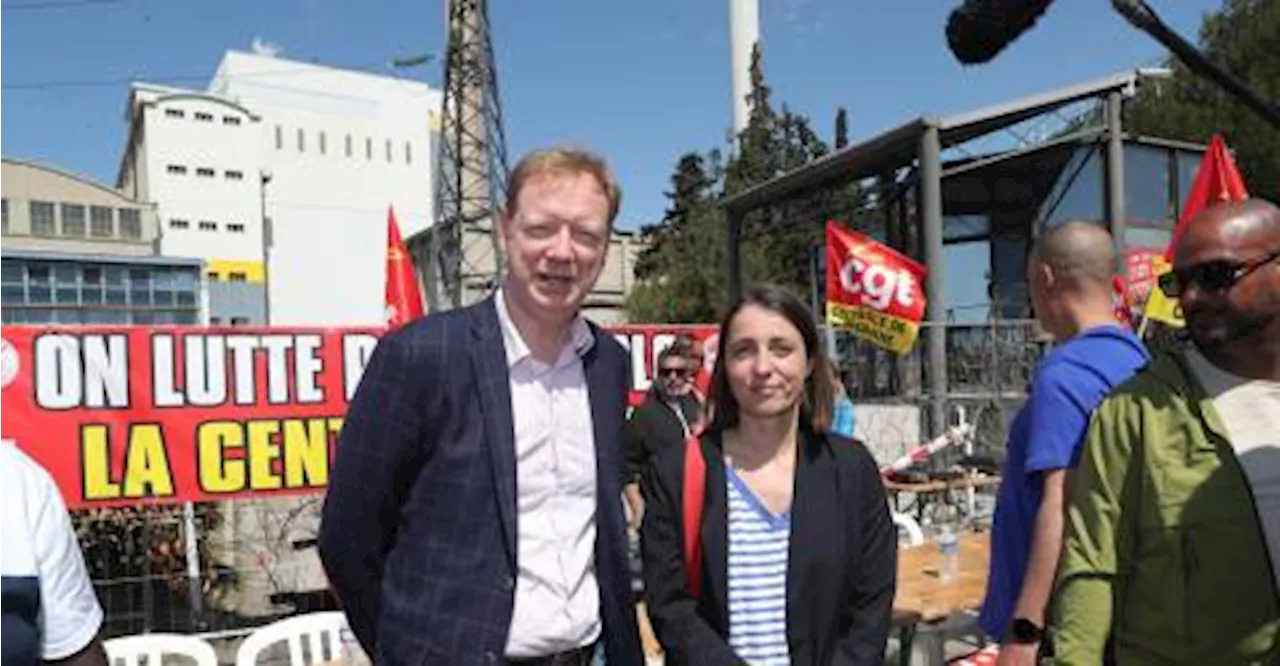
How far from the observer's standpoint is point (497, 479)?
1.95 meters

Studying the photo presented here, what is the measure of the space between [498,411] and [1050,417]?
132 cm

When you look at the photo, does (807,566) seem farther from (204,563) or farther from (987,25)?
(204,563)

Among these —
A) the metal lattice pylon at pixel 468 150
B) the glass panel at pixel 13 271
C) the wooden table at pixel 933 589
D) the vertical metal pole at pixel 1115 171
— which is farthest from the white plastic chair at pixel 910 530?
the metal lattice pylon at pixel 468 150

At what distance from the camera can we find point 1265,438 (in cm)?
180

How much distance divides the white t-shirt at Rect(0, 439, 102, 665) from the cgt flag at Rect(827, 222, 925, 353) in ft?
26.7

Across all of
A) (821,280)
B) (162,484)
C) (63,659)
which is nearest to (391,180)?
(821,280)

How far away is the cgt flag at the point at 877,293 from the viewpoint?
948cm

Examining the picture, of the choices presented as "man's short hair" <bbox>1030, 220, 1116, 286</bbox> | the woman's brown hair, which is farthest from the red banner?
"man's short hair" <bbox>1030, 220, 1116, 286</bbox>

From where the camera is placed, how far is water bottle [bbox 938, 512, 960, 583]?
4.35 m

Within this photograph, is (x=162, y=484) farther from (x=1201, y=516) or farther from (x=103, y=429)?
(x=1201, y=516)

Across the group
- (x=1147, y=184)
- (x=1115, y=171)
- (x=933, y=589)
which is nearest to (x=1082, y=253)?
(x=933, y=589)

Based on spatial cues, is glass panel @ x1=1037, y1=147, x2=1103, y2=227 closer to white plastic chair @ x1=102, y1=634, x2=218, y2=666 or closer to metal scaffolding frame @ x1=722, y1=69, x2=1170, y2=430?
metal scaffolding frame @ x1=722, y1=69, x2=1170, y2=430

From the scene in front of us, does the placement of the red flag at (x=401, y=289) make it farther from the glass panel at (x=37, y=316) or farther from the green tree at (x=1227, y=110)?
the green tree at (x=1227, y=110)

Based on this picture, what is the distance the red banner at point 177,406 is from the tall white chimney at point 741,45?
123ft
